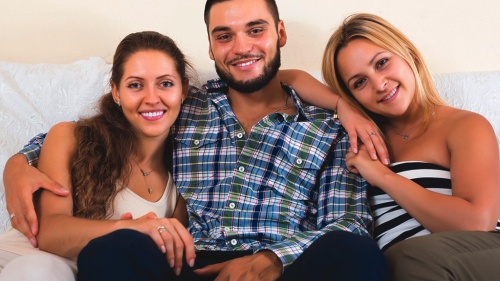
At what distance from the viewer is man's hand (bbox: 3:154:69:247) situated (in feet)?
4.39

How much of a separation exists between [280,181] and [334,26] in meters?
0.69

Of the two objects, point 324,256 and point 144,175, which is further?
point 144,175

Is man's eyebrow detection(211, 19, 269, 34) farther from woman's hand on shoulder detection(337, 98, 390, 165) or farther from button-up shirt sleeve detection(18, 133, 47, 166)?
button-up shirt sleeve detection(18, 133, 47, 166)

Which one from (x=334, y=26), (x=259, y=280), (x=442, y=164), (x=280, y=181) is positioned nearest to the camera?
(x=259, y=280)

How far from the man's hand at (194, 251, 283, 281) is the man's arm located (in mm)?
421

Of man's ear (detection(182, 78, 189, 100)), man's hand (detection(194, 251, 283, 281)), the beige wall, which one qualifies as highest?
the beige wall

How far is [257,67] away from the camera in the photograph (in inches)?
62.3

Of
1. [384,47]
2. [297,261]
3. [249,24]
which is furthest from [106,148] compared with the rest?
[384,47]

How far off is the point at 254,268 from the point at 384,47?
66 centimetres

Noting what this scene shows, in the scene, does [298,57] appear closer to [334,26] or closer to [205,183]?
[334,26]

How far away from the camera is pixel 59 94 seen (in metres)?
1.74

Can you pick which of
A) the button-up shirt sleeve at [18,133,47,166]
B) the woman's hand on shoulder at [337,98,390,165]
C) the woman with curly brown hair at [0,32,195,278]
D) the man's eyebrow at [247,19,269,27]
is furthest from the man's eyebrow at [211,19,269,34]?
the button-up shirt sleeve at [18,133,47,166]

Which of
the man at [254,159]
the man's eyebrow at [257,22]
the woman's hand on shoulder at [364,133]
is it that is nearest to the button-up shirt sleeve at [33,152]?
the man at [254,159]

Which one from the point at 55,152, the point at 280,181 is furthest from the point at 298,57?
the point at 55,152
